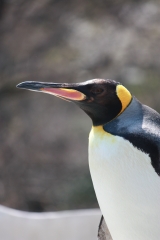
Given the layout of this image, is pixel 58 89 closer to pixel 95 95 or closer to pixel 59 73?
pixel 95 95

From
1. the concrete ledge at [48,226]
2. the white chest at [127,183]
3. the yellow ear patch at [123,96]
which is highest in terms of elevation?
the yellow ear patch at [123,96]

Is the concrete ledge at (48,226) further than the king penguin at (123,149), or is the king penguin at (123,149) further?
the concrete ledge at (48,226)

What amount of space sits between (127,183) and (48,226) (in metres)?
1.09

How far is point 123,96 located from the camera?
108cm

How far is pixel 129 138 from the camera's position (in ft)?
3.46

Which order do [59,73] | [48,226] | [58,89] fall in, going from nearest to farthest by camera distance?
[58,89]
[48,226]
[59,73]

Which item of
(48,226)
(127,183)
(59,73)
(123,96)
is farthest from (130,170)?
(59,73)

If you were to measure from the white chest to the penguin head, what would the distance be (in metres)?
0.05

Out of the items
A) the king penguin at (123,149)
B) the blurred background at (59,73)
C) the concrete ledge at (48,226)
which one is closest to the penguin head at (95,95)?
the king penguin at (123,149)

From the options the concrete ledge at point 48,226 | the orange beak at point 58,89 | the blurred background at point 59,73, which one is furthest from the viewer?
the blurred background at point 59,73

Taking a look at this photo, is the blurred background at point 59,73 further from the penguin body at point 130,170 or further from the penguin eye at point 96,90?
the penguin eye at point 96,90

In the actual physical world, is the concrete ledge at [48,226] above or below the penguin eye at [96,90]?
below

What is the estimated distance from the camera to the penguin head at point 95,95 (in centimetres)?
106

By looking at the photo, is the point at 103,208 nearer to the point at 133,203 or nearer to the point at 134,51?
the point at 133,203
